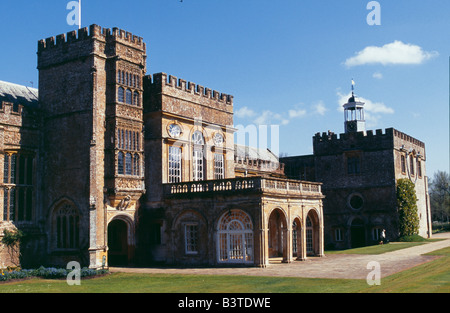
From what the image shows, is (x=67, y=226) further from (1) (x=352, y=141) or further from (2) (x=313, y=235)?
(1) (x=352, y=141)

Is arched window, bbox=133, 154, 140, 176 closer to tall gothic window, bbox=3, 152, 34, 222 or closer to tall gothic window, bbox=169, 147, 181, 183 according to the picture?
tall gothic window, bbox=169, 147, 181, 183

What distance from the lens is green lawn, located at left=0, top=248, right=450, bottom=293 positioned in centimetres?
1784

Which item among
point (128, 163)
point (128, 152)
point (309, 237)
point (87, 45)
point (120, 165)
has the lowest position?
point (309, 237)

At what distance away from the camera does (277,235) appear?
34625 millimetres

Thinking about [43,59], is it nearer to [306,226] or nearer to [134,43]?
[134,43]

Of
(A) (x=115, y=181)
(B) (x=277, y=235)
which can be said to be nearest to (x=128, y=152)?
(A) (x=115, y=181)

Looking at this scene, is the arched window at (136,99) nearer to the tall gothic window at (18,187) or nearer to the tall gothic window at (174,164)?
the tall gothic window at (174,164)

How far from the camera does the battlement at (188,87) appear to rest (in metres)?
32.1

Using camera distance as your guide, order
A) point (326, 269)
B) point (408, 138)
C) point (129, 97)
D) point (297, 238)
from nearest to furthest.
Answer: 1. point (326, 269)
2. point (129, 97)
3. point (297, 238)
4. point (408, 138)

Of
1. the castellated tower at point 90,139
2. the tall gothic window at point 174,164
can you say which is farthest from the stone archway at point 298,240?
the castellated tower at point 90,139

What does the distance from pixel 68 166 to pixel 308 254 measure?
16757 mm

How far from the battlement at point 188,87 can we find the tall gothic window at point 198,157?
2781mm

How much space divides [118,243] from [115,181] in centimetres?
494
